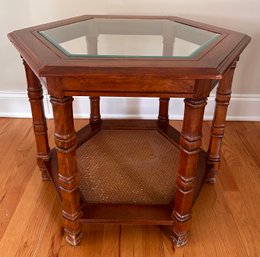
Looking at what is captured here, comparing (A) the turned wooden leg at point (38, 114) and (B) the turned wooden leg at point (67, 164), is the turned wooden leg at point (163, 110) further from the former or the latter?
(B) the turned wooden leg at point (67, 164)

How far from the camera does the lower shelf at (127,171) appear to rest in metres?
0.99

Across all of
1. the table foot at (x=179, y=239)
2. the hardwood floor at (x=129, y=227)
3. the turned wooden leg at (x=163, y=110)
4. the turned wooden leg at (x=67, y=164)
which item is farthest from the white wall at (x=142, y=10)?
the table foot at (x=179, y=239)

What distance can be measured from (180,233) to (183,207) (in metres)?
0.12

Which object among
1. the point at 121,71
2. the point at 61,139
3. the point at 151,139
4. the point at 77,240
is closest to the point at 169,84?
the point at 121,71

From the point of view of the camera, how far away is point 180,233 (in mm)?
986

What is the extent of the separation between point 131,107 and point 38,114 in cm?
75

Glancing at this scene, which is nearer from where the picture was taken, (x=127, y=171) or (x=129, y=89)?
(x=129, y=89)

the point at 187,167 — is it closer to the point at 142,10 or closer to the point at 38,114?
the point at 38,114

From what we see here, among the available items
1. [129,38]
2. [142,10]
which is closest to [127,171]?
[129,38]

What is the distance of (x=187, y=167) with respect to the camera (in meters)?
0.85

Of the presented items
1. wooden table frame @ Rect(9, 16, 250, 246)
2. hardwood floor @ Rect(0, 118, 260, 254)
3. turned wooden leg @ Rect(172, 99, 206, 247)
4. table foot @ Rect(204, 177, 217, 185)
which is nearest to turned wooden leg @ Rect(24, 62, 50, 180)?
wooden table frame @ Rect(9, 16, 250, 246)

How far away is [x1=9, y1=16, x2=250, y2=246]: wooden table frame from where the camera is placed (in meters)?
0.71

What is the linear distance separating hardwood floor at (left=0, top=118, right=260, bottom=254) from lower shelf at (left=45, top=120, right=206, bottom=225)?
11 cm

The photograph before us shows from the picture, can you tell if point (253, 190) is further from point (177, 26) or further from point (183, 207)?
point (177, 26)
